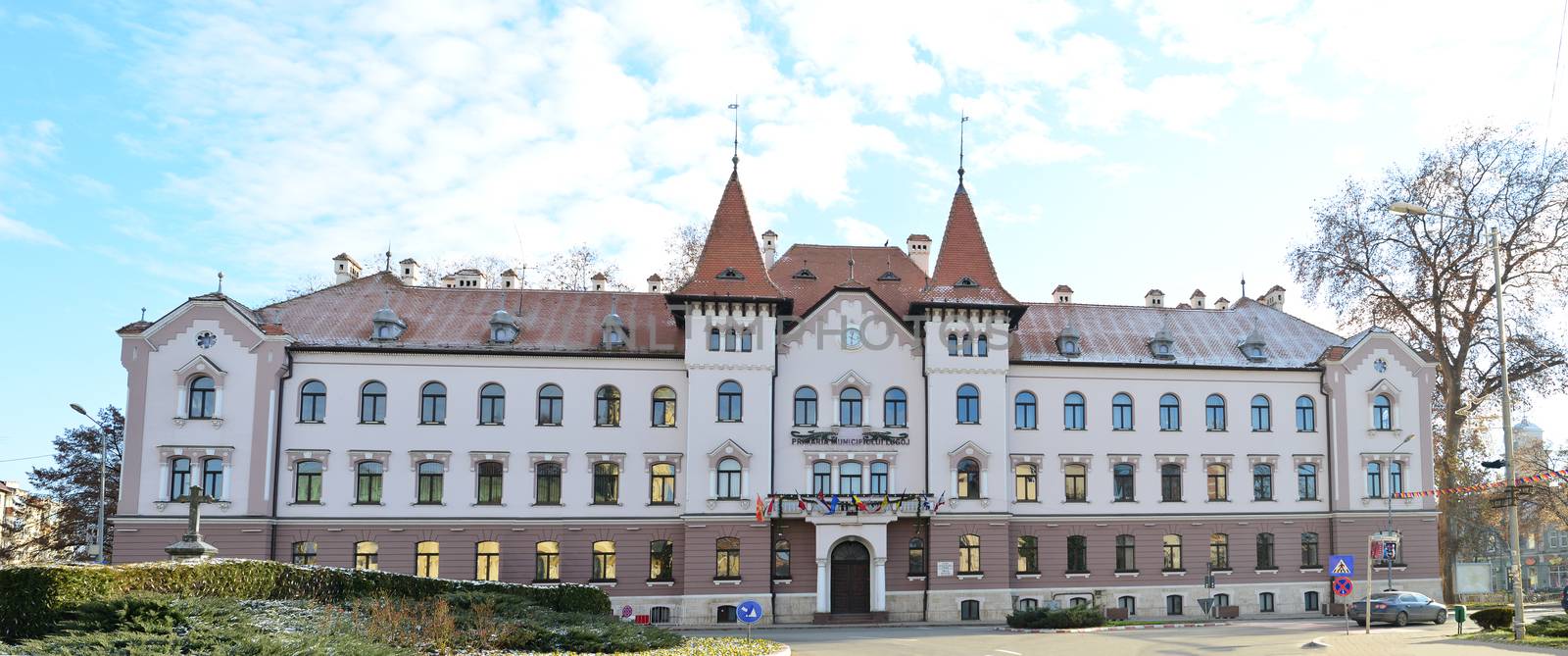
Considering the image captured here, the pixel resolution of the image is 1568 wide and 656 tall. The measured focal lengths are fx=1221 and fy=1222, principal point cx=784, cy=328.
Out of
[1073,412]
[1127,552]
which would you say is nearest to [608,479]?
[1073,412]

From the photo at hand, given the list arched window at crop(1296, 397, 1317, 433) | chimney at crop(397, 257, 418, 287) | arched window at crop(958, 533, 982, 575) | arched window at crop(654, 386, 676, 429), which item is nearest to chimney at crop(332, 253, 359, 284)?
chimney at crop(397, 257, 418, 287)

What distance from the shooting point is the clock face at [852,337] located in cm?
4681

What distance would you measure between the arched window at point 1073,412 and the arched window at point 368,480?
26258mm

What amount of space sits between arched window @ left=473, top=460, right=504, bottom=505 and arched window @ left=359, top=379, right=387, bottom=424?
4.08 metres

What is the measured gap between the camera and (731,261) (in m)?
47.4

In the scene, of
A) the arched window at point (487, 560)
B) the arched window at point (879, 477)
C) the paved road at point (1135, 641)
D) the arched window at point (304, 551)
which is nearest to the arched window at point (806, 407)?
the arched window at point (879, 477)

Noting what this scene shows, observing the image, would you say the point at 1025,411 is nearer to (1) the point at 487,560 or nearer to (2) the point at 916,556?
(2) the point at 916,556

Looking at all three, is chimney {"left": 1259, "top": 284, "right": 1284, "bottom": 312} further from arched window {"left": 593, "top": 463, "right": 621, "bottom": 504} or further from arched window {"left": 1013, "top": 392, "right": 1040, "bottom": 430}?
arched window {"left": 593, "top": 463, "right": 621, "bottom": 504}

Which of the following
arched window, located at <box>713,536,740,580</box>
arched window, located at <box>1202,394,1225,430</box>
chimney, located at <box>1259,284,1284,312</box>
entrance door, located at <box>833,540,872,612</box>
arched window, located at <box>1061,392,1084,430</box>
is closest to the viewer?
arched window, located at <box>713,536,740,580</box>

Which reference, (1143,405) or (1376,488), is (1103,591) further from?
(1376,488)

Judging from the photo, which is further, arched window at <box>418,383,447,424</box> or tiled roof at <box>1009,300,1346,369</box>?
tiled roof at <box>1009,300,1346,369</box>

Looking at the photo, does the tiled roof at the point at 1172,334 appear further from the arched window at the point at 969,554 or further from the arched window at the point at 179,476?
the arched window at the point at 179,476

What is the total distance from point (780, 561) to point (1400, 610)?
2192 cm

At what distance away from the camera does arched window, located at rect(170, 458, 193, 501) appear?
43.2 meters
